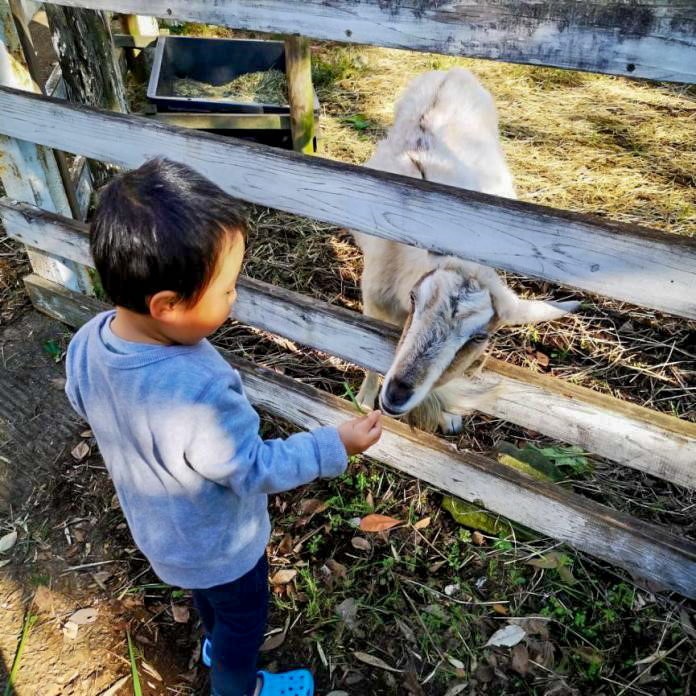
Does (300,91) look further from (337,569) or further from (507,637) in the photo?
(507,637)

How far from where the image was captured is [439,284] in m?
2.45

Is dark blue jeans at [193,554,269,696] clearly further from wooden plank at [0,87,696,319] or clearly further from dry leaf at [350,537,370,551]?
wooden plank at [0,87,696,319]

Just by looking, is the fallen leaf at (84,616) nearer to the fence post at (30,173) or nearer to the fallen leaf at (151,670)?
the fallen leaf at (151,670)

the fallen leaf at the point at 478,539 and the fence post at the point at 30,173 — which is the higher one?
the fence post at the point at 30,173

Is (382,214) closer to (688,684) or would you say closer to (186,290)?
(186,290)

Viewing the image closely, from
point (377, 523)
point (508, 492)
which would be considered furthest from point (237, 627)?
point (508, 492)

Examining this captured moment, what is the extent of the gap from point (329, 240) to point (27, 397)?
2.20m

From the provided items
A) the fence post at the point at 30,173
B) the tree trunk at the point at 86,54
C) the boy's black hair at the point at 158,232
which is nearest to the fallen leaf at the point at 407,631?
the boy's black hair at the point at 158,232

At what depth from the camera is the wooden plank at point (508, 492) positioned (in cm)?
225

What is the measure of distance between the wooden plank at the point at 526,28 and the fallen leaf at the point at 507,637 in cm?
188

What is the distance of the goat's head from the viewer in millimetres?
2227

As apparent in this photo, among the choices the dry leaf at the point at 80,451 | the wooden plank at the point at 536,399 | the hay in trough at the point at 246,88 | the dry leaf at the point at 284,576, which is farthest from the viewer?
the hay in trough at the point at 246,88

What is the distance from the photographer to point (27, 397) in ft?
10.3

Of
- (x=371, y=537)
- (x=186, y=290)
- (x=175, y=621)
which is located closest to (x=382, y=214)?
(x=186, y=290)
